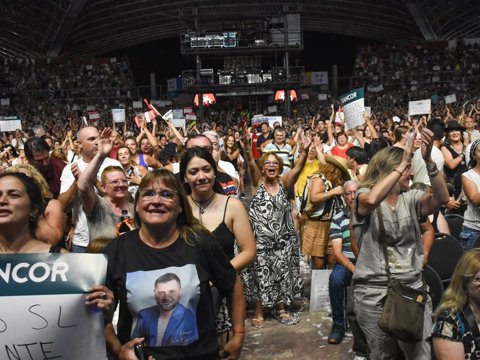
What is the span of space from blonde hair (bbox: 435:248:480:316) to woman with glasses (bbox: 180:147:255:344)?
112cm

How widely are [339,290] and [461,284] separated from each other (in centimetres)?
229

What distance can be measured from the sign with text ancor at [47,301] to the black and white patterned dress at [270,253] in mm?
3173

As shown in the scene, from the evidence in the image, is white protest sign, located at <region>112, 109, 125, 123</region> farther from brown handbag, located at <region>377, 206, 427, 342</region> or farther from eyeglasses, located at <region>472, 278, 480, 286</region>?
eyeglasses, located at <region>472, 278, 480, 286</region>

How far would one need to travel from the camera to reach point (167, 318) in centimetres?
237

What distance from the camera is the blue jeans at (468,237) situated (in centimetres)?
479

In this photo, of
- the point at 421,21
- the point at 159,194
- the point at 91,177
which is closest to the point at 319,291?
the point at 91,177

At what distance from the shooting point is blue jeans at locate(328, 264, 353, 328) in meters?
4.81

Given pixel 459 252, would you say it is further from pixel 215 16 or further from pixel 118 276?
pixel 215 16

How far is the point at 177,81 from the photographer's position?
130 ft

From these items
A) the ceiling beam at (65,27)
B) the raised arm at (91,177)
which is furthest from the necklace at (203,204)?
the ceiling beam at (65,27)

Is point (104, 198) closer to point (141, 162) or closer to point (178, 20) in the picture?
point (141, 162)

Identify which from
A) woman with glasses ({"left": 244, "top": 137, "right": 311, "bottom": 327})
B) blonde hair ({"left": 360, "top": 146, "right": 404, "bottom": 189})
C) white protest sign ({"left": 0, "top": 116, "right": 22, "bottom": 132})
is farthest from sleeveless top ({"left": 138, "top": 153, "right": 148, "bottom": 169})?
white protest sign ({"left": 0, "top": 116, "right": 22, "bottom": 132})

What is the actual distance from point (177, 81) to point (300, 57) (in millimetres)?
10659

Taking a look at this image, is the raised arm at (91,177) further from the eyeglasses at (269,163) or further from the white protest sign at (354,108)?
the white protest sign at (354,108)
